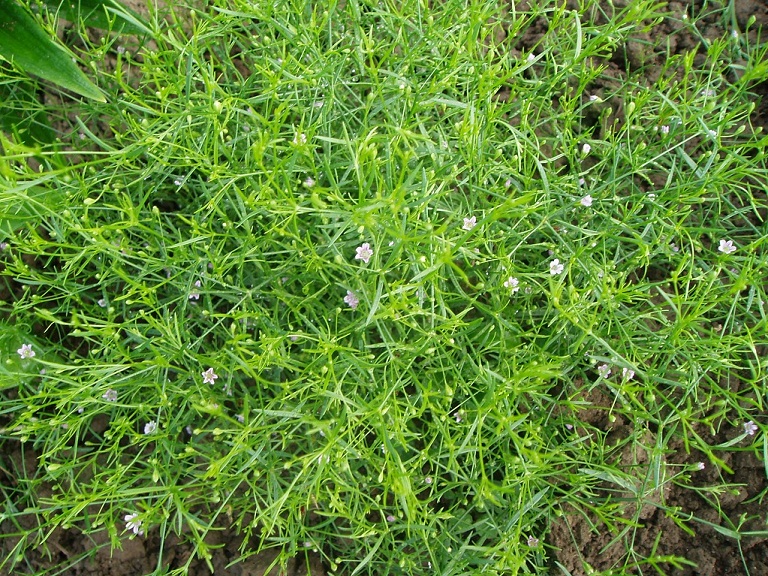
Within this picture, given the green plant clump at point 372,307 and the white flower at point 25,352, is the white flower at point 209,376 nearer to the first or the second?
the green plant clump at point 372,307

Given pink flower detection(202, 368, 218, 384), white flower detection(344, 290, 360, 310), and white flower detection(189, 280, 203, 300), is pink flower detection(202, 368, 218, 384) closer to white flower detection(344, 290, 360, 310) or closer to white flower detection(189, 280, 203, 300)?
white flower detection(189, 280, 203, 300)

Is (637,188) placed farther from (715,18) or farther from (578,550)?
(578,550)

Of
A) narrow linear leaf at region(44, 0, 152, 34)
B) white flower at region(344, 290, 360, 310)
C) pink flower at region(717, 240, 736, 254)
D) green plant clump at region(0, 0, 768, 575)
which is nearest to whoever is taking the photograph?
green plant clump at region(0, 0, 768, 575)

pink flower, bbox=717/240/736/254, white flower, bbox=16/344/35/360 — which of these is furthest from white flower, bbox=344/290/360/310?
pink flower, bbox=717/240/736/254

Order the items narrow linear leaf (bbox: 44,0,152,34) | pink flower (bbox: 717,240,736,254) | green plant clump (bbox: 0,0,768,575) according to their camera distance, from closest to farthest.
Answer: green plant clump (bbox: 0,0,768,575) → pink flower (bbox: 717,240,736,254) → narrow linear leaf (bbox: 44,0,152,34)

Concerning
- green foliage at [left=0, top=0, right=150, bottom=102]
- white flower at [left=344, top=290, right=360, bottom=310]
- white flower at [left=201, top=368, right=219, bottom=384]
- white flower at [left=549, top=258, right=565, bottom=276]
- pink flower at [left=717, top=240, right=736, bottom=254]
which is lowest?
white flower at [left=201, top=368, right=219, bottom=384]

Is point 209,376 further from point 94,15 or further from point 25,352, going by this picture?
point 94,15

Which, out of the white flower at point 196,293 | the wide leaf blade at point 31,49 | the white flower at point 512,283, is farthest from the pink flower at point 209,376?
the wide leaf blade at point 31,49

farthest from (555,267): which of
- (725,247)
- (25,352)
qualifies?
(25,352)

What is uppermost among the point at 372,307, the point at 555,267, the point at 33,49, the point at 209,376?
the point at 33,49
